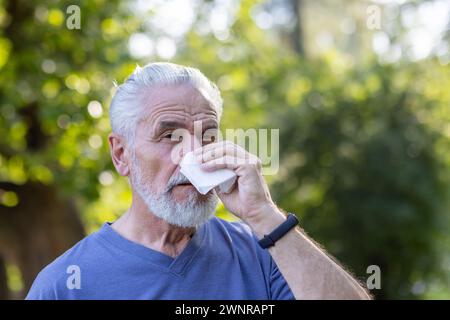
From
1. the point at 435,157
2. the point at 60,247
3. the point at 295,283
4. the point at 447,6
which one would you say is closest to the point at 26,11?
the point at 60,247

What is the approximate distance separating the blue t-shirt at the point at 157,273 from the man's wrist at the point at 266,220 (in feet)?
1.05

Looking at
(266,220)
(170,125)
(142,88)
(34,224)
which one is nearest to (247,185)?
(266,220)

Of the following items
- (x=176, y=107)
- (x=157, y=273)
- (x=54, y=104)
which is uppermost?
(x=54, y=104)

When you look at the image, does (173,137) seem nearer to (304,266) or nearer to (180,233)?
(180,233)

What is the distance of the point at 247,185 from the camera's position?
242 centimetres

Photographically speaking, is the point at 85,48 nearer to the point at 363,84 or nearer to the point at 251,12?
the point at 251,12

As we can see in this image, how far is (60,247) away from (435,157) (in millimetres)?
6897

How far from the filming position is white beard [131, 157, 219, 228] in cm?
262

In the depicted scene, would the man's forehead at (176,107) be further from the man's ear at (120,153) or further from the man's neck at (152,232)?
the man's neck at (152,232)

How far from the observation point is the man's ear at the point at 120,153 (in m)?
2.85

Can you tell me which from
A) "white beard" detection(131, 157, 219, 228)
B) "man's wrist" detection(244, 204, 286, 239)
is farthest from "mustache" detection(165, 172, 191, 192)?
"man's wrist" detection(244, 204, 286, 239)

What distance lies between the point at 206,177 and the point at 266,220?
10.2 inches

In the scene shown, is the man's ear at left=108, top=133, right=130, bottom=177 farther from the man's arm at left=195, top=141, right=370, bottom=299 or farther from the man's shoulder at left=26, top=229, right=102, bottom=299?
the man's arm at left=195, top=141, right=370, bottom=299

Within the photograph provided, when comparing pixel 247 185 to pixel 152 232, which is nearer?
pixel 247 185
